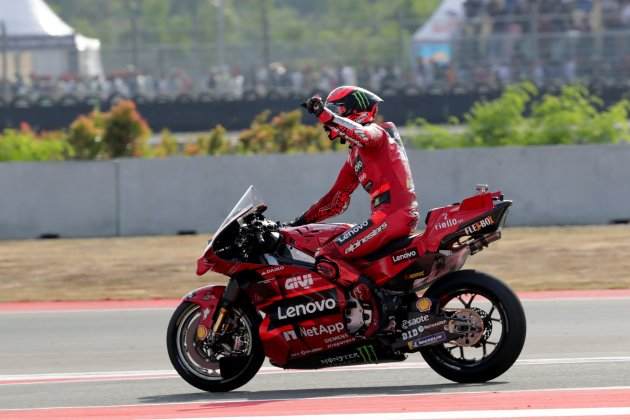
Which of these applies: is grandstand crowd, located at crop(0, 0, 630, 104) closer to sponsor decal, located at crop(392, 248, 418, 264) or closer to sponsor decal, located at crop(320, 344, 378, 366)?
sponsor decal, located at crop(392, 248, 418, 264)

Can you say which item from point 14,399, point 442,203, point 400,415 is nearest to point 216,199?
point 442,203

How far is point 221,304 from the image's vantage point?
738 centimetres

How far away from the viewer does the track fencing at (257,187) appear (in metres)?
17.8

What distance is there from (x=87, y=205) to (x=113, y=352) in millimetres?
8885

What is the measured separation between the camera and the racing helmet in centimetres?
738

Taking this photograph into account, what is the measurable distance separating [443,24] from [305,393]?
→ 24327mm

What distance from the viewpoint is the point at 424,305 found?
718 centimetres

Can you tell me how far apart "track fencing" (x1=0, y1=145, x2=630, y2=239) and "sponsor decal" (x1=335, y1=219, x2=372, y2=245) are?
10421mm

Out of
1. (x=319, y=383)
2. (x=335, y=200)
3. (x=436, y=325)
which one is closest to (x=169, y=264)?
(x=335, y=200)

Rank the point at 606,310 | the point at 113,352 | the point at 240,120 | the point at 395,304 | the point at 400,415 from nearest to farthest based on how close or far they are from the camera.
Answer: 1. the point at 400,415
2. the point at 395,304
3. the point at 113,352
4. the point at 606,310
5. the point at 240,120

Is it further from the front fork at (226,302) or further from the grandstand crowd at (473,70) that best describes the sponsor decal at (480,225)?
the grandstand crowd at (473,70)

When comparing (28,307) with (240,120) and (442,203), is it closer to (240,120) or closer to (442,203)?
(442,203)

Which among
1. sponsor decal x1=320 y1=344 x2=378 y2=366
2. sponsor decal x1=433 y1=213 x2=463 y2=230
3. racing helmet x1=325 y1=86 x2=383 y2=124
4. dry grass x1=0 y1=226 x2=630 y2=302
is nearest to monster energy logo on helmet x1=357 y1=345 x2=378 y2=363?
sponsor decal x1=320 y1=344 x2=378 y2=366

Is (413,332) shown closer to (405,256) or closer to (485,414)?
(405,256)
